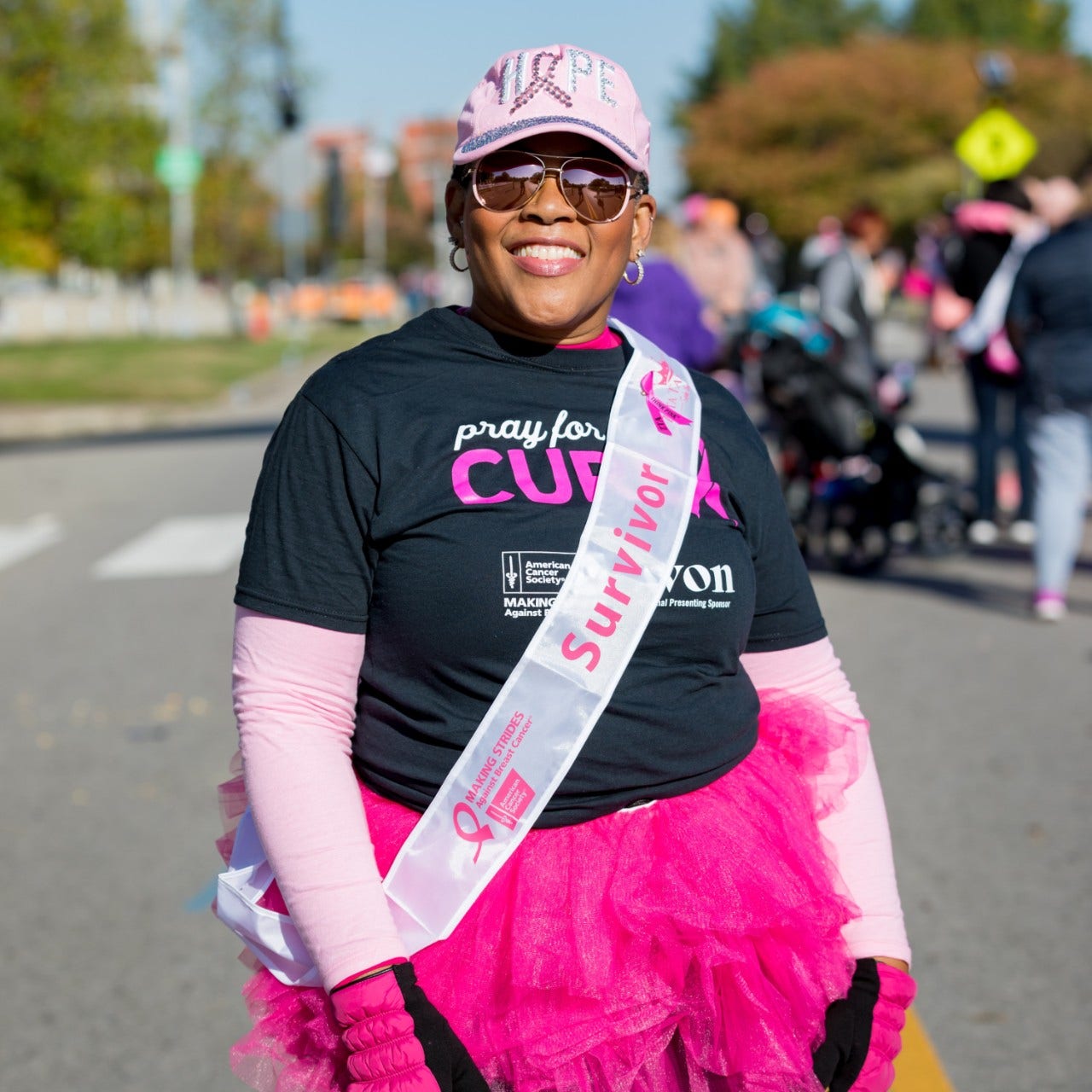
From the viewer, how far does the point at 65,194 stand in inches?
787

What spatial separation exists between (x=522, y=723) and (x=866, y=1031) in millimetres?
579

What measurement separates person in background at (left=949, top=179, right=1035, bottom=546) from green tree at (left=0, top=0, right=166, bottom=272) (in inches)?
462

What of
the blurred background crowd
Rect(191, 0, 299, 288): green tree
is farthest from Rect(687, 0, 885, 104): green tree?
Rect(191, 0, 299, 288): green tree

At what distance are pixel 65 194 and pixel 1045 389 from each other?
15164mm

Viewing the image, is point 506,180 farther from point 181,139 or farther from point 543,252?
point 181,139

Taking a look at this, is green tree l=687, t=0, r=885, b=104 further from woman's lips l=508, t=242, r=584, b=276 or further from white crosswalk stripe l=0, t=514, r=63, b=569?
woman's lips l=508, t=242, r=584, b=276

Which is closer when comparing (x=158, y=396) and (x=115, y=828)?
(x=115, y=828)

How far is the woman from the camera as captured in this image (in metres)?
1.90

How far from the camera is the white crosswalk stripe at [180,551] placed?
33.1ft

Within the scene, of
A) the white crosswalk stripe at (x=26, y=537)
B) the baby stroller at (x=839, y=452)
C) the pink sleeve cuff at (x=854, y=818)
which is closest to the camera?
the pink sleeve cuff at (x=854, y=818)

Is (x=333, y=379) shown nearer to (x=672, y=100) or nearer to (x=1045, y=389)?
(x=1045, y=389)

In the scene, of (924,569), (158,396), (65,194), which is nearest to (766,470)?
(924,569)

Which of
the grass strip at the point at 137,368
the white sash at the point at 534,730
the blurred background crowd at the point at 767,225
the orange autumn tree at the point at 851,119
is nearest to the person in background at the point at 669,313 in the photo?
the blurred background crowd at the point at 767,225

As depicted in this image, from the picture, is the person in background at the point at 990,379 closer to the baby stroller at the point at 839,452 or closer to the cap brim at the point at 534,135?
the baby stroller at the point at 839,452
